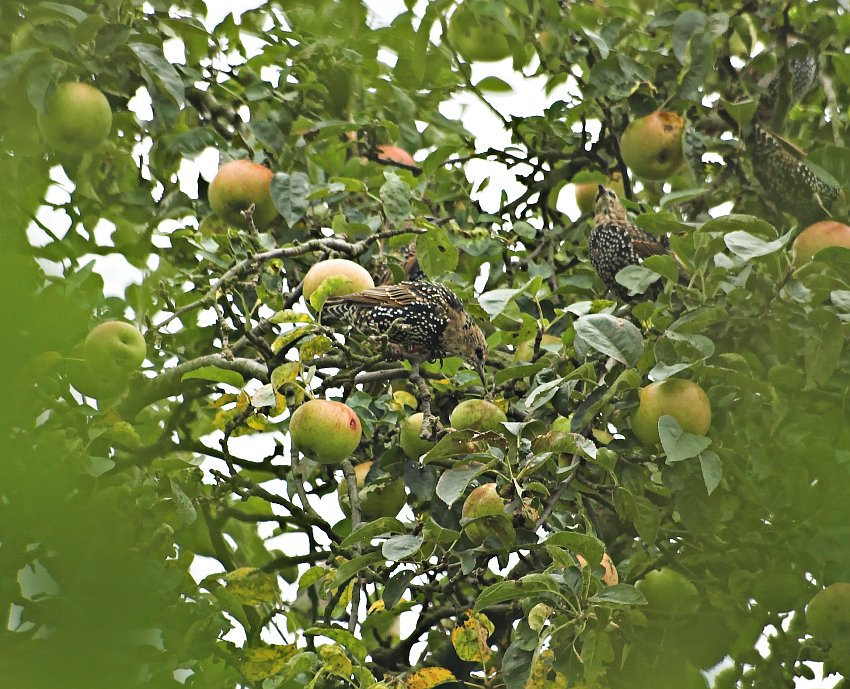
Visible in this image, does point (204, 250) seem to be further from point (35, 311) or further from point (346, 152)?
point (35, 311)

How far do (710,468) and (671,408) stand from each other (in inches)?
5.4

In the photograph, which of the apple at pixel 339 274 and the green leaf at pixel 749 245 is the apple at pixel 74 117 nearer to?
the apple at pixel 339 274

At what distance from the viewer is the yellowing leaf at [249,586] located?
2.12 metres

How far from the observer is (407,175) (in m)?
2.68

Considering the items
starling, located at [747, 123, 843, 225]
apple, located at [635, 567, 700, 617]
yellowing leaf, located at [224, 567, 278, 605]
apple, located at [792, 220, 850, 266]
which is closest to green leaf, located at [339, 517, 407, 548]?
yellowing leaf, located at [224, 567, 278, 605]

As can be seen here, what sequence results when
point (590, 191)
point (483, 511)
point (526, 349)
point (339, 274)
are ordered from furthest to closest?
point (590, 191), point (526, 349), point (339, 274), point (483, 511)

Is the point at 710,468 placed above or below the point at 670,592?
above

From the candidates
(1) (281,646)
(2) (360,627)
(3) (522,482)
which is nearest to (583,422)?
(3) (522,482)

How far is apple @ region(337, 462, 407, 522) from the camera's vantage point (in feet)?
7.68

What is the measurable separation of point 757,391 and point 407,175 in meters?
1.08

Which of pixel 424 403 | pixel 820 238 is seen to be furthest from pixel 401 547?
pixel 820 238

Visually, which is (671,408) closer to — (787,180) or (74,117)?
(787,180)

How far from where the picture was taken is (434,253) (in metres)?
2.46

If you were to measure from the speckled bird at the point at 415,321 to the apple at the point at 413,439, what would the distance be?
0.28 m
